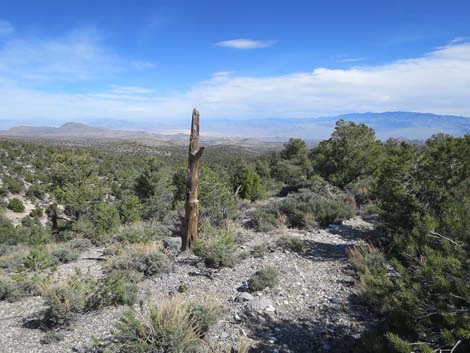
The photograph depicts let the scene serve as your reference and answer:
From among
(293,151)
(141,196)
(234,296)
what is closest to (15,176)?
(141,196)

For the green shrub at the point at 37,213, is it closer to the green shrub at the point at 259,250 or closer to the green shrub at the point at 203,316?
the green shrub at the point at 259,250

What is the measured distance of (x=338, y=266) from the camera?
6828 millimetres

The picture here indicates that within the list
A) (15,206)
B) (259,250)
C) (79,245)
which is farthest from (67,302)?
(15,206)

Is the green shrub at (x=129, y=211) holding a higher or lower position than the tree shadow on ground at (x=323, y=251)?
lower

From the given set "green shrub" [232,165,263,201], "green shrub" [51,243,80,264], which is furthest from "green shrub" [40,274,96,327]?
"green shrub" [232,165,263,201]

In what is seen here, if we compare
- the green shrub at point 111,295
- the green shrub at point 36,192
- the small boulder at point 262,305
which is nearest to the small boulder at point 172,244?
the green shrub at point 111,295

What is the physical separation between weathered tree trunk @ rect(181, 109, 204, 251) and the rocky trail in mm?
592

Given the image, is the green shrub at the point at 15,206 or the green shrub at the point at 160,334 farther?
the green shrub at the point at 15,206

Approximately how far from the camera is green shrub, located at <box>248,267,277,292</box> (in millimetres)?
5719

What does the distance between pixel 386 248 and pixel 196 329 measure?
5080mm

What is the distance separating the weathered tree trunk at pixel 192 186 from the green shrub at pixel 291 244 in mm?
2239

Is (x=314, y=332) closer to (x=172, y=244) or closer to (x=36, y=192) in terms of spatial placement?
(x=172, y=244)

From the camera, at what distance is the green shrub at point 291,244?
7871 mm

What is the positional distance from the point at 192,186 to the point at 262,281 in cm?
290
